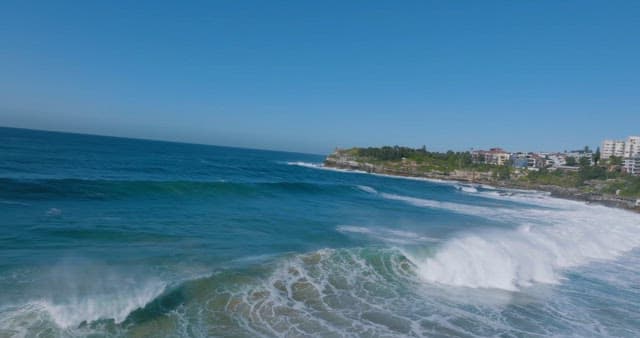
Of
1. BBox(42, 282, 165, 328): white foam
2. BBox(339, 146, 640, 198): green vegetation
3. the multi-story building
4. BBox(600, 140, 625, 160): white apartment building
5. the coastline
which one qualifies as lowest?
BBox(42, 282, 165, 328): white foam

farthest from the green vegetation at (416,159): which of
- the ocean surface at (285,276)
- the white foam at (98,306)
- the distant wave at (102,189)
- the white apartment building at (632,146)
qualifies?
the white foam at (98,306)

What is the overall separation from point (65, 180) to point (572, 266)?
29060 millimetres

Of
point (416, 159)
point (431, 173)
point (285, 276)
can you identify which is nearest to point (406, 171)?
point (431, 173)

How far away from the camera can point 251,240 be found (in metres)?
14.9

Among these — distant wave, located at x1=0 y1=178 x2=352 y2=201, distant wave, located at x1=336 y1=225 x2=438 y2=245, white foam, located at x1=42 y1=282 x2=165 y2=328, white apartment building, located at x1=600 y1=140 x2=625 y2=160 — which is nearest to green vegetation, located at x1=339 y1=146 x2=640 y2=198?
white apartment building, located at x1=600 y1=140 x2=625 y2=160

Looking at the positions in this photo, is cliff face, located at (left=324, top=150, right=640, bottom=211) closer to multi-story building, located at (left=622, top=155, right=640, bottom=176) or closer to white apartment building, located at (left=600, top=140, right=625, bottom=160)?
multi-story building, located at (left=622, top=155, right=640, bottom=176)

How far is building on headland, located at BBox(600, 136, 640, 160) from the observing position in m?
144

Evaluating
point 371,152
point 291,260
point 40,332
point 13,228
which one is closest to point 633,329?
point 291,260

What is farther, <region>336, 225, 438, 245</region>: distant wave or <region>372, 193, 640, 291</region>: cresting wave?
<region>336, 225, 438, 245</region>: distant wave

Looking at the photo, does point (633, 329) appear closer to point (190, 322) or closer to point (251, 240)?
point (190, 322)

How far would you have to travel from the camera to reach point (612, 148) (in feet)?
511

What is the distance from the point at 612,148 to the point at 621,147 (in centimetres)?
514

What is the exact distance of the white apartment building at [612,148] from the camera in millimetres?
150375

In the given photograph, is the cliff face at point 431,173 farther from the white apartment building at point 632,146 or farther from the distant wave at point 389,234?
the white apartment building at point 632,146
